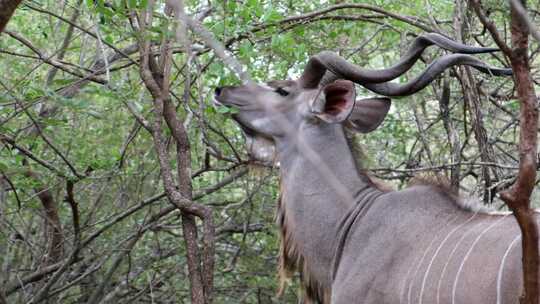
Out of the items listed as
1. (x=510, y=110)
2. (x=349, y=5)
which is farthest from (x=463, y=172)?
(x=349, y=5)

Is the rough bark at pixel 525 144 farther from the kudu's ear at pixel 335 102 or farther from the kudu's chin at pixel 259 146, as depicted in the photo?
the kudu's chin at pixel 259 146

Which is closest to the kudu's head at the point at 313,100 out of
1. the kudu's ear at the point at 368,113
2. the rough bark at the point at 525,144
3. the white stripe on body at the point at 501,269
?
the kudu's ear at the point at 368,113

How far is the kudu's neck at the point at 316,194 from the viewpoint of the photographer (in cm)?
288

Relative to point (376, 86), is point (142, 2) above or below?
above

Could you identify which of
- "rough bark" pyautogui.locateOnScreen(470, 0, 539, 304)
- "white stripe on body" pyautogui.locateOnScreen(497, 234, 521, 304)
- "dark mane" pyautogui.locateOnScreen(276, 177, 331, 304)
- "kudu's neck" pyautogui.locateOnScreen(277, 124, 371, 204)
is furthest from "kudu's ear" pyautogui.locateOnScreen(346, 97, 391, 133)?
"rough bark" pyautogui.locateOnScreen(470, 0, 539, 304)

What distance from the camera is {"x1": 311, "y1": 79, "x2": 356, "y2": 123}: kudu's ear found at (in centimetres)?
292

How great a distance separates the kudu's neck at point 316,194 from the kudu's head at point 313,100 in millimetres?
68

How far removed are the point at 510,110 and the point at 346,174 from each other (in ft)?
4.63

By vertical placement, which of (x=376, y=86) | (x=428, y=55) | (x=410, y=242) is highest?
(x=428, y=55)

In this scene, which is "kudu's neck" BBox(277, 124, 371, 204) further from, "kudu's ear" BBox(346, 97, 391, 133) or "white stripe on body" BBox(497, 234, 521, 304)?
"white stripe on body" BBox(497, 234, 521, 304)

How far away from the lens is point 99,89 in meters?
3.15

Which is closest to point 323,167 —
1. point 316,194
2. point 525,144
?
point 316,194

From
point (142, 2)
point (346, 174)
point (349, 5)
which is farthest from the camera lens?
point (349, 5)

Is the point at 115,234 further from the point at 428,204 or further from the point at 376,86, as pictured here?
the point at 428,204
